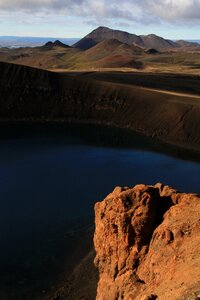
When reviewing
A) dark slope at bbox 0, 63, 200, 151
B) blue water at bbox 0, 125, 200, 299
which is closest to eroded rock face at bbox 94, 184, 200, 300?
blue water at bbox 0, 125, 200, 299

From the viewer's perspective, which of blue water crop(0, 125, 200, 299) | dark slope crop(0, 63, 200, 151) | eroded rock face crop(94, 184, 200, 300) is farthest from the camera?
dark slope crop(0, 63, 200, 151)

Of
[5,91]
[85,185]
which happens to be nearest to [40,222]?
[85,185]

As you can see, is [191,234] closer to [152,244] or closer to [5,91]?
[152,244]

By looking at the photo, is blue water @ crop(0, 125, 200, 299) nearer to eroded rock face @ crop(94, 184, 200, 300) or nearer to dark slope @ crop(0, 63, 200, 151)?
dark slope @ crop(0, 63, 200, 151)

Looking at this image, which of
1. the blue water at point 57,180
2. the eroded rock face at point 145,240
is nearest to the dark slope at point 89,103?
the blue water at point 57,180

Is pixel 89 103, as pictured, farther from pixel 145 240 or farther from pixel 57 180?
pixel 145 240

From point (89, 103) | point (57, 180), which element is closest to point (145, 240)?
point (57, 180)
